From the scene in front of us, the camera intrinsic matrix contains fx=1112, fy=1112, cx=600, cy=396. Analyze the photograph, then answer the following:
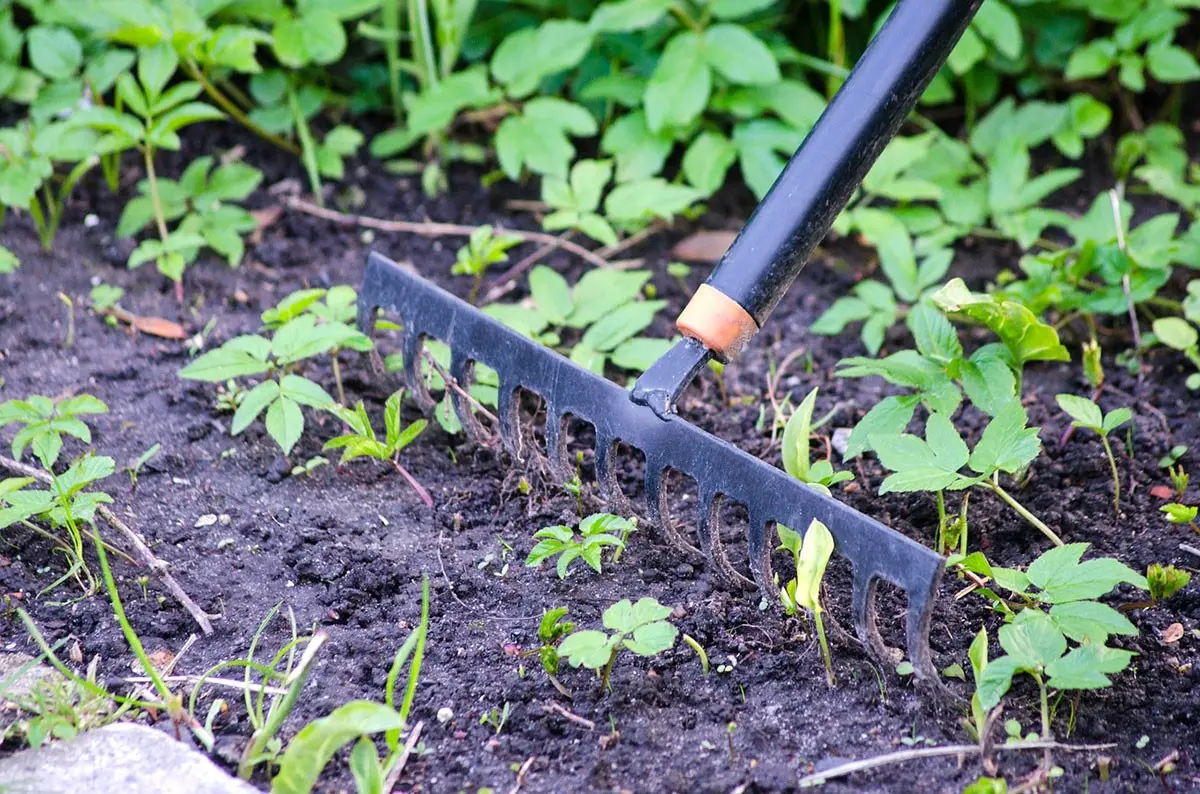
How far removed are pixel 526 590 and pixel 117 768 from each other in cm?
64

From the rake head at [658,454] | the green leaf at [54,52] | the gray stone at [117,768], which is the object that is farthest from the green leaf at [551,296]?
the green leaf at [54,52]

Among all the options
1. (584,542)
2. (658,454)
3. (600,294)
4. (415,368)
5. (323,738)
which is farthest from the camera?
(600,294)

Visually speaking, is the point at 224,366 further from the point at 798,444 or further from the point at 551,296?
the point at 798,444

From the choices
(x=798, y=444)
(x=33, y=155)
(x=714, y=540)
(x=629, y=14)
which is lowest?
(x=714, y=540)

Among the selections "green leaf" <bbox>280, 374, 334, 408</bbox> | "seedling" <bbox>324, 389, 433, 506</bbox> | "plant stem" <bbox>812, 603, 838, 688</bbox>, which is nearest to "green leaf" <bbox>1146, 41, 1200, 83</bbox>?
"plant stem" <bbox>812, 603, 838, 688</bbox>

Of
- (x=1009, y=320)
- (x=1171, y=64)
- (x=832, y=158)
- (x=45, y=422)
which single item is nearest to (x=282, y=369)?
(x=45, y=422)

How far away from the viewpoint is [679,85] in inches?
105

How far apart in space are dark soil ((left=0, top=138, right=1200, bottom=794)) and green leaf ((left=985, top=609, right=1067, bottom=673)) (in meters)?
0.14

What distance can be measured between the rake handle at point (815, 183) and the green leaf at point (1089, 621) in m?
0.60

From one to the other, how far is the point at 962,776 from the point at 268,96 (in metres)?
2.42

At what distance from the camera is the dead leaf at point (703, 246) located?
2773mm

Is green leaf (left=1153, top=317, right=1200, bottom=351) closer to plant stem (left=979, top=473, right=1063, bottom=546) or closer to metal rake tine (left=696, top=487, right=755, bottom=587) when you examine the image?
plant stem (left=979, top=473, right=1063, bottom=546)

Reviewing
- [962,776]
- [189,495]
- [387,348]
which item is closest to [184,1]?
[387,348]

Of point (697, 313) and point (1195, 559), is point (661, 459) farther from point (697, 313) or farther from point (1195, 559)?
point (1195, 559)
